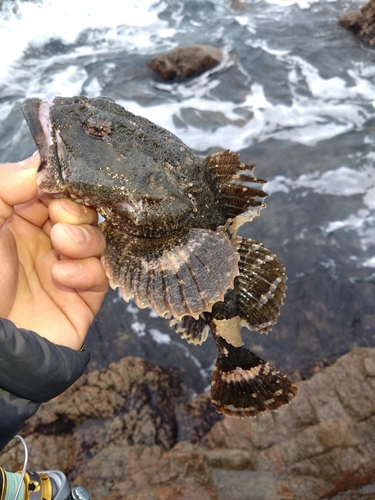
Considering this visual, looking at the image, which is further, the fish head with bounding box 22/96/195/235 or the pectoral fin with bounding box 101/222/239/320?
the pectoral fin with bounding box 101/222/239/320

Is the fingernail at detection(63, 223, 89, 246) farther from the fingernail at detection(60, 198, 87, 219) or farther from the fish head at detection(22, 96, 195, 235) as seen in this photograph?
the fish head at detection(22, 96, 195, 235)

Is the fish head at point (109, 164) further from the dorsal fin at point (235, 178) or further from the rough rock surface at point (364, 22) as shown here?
the rough rock surface at point (364, 22)

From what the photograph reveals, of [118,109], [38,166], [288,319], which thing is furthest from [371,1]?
[38,166]

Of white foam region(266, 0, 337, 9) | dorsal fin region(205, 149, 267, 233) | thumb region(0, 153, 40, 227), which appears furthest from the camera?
white foam region(266, 0, 337, 9)

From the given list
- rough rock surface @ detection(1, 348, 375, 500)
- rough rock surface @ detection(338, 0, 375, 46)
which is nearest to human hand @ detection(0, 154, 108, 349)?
rough rock surface @ detection(1, 348, 375, 500)

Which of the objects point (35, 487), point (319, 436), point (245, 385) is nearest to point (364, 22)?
point (319, 436)

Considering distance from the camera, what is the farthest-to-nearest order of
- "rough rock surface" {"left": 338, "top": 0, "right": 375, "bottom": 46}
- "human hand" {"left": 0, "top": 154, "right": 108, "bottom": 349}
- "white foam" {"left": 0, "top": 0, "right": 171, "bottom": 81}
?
"white foam" {"left": 0, "top": 0, "right": 171, "bottom": 81}, "rough rock surface" {"left": 338, "top": 0, "right": 375, "bottom": 46}, "human hand" {"left": 0, "top": 154, "right": 108, "bottom": 349}

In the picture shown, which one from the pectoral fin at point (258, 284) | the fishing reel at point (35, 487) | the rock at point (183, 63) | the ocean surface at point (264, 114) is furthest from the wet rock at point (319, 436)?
the rock at point (183, 63)
